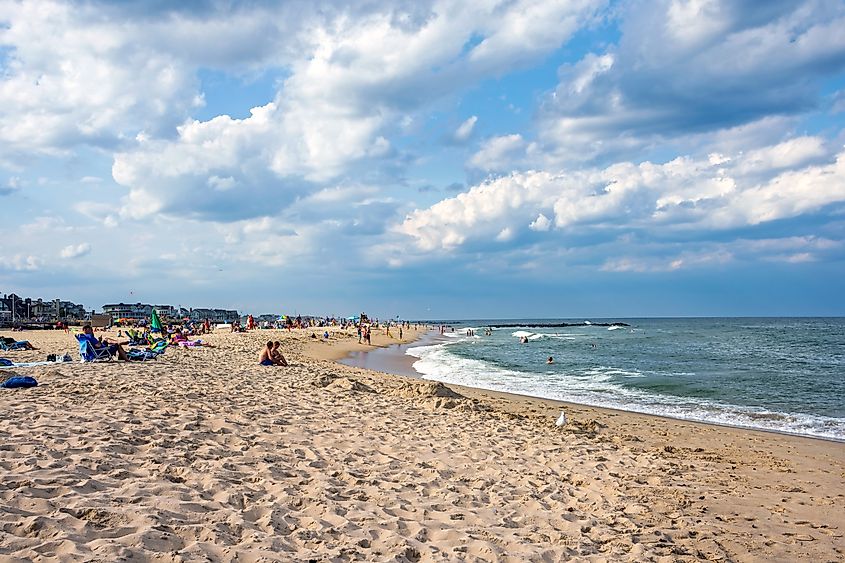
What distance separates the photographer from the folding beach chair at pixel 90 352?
50.5ft

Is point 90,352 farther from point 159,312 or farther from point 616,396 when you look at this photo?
point 159,312

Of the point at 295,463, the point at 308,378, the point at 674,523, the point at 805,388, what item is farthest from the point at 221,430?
the point at 805,388

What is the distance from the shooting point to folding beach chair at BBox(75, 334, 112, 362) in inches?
606

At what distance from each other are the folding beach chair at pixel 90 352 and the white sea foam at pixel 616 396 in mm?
11300

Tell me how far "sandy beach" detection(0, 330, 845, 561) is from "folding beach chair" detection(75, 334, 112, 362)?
5.03m

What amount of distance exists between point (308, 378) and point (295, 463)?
8.48m

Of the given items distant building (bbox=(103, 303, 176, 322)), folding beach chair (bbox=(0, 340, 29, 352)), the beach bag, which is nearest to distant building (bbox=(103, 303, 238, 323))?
distant building (bbox=(103, 303, 176, 322))

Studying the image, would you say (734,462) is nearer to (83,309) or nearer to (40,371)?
(40,371)

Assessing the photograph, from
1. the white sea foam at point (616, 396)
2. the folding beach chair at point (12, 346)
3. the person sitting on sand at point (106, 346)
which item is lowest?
the white sea foam at point (616, 396)

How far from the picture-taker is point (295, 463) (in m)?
6.20

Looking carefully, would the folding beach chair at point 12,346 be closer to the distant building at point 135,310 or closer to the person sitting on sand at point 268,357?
the person sitting on sand at point 268,357

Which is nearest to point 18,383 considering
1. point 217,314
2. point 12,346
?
point 12,346

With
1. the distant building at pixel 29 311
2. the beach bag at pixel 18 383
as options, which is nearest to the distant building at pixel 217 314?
the distant building at pixel 29 311

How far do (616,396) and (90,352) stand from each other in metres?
15.3
